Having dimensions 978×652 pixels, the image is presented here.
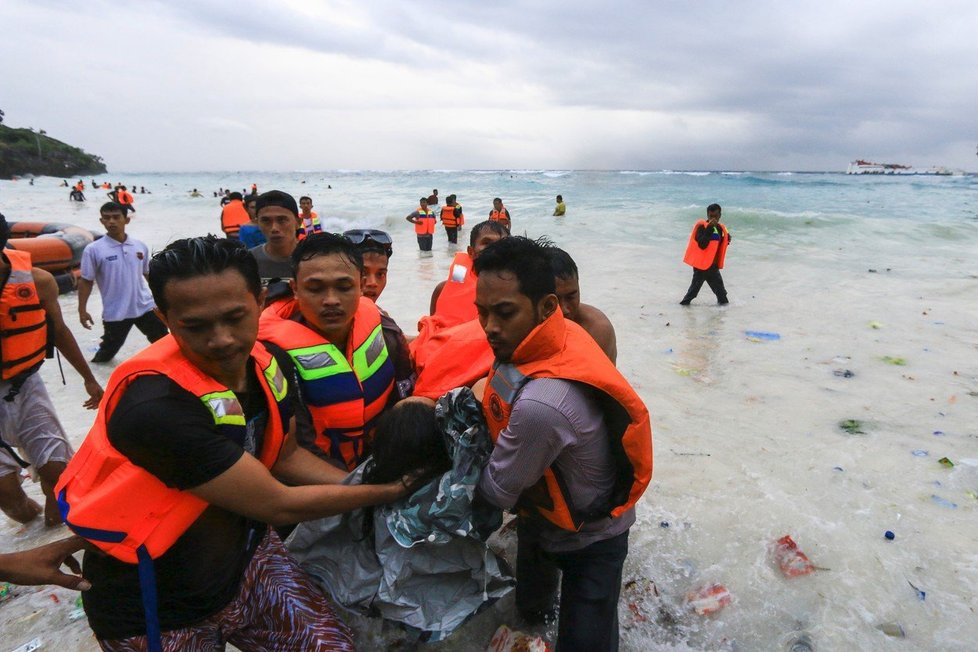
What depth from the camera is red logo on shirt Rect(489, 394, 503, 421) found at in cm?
185

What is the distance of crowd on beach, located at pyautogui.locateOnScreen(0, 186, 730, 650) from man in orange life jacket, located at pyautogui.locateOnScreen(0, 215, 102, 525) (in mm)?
294

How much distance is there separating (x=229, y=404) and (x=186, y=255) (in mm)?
441

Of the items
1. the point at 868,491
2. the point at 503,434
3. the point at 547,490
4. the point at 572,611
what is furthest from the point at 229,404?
the point at 868,491

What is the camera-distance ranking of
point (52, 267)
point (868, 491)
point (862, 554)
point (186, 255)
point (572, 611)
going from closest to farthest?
point (186, 255)
point (572, 611)
point (862, 554)
point (868, 491)
point (52, 267)

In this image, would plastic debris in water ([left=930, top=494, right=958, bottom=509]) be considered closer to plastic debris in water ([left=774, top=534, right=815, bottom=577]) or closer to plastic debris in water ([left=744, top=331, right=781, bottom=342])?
plastic debris in water ([left=774, top=534, right=815, bottom=577])

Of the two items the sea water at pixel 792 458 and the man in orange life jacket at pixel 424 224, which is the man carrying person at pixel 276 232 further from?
the man in orange life jacket at pixel 424 224

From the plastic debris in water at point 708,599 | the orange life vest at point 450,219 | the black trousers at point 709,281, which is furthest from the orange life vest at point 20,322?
the orange life vest at point 450,219

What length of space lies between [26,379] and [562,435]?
315cm

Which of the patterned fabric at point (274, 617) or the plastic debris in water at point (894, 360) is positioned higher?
the patterned fabric at point (274, 617)

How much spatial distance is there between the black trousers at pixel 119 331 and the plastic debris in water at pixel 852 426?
6.90m

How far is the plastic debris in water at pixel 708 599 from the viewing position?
104 inches

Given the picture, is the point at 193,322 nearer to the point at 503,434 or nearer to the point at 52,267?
the point at 503,434

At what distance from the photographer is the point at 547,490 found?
191 centimetres

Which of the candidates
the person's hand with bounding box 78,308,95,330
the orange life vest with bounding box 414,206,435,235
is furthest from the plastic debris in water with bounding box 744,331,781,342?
the orange life vest with bounding box 414,206,435,235
